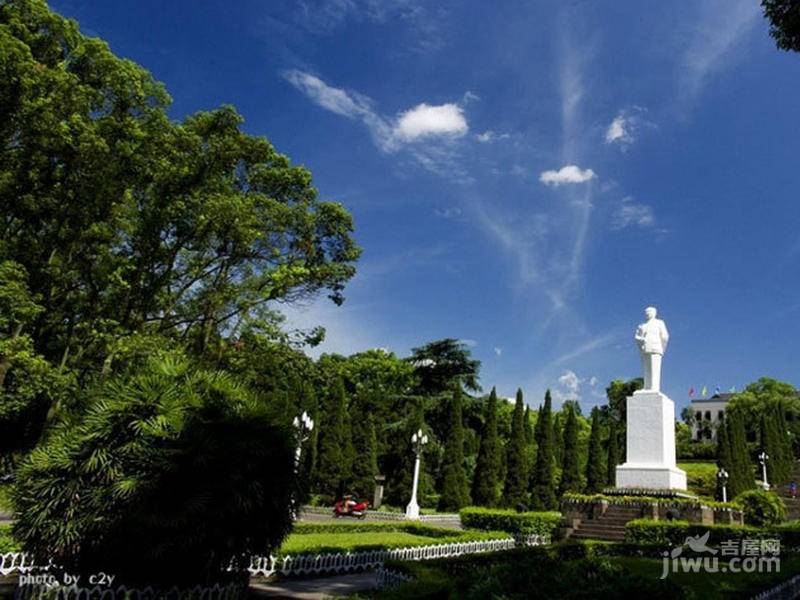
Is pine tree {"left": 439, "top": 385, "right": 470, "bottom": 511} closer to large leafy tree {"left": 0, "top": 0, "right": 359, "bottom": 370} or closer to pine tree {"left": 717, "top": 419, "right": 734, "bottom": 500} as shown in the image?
large leafy tree {"left": 0, "top": 0, "right": 359, "bottom": 370}

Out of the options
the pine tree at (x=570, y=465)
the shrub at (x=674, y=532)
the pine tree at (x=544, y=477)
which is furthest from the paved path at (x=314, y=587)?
the pine tree at (x=570, y=465)

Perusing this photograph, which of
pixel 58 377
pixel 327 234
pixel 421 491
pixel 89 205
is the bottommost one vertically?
pixel 421 491

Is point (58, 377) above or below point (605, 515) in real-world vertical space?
above

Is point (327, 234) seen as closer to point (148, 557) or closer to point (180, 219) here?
point (180, 219)

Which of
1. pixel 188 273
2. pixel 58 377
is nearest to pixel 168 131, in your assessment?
pixel 188 273

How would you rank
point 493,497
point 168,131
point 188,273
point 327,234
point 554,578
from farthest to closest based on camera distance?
1. point 493,497
2. point 327,234
3. point 188,273
4. point 168,131
5. point 554,578

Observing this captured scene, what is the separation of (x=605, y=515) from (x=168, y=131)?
19.0m

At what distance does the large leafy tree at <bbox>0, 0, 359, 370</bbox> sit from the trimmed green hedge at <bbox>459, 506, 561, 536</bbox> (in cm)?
992

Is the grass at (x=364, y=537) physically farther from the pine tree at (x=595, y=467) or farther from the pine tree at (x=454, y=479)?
the pine tree at (x=595, y=467)

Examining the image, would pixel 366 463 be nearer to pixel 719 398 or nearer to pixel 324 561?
pixel 324 561

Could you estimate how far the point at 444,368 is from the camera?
3925 centimetres

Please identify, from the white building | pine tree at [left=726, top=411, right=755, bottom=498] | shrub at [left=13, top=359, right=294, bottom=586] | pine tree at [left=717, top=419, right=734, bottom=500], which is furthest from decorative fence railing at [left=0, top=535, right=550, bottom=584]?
the white building

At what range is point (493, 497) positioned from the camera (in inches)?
1310

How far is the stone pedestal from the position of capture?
841 inches
